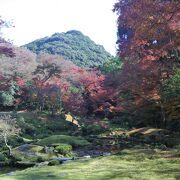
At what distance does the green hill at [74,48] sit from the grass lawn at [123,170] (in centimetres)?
6109

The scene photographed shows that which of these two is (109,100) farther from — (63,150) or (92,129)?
(63,150)

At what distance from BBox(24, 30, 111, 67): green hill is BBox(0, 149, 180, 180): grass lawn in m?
61.1

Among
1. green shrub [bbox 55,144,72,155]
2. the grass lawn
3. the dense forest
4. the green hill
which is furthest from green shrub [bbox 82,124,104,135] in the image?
the green hill

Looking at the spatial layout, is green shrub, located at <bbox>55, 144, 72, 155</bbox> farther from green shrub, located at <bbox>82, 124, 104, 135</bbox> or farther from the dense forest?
green shrub, located at <bbox>82, 124, 104, 135</bbox>

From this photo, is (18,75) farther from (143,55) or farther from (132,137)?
(143,55)

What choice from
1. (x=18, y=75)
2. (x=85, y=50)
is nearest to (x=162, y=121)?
(x=18, y=75)

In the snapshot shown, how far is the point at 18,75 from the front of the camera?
45656 millimetres

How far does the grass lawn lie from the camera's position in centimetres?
1046

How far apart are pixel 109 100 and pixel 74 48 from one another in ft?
152

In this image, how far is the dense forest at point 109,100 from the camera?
34.5 ft

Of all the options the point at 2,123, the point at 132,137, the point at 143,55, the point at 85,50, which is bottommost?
the point at 132,137

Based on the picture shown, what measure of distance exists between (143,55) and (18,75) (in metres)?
29.4

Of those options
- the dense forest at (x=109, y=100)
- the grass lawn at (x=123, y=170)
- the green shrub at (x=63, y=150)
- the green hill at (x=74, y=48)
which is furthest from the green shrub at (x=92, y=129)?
the green hill at (x=74, y=48)

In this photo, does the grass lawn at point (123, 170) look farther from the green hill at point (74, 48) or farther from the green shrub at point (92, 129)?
the green hill at point (74, 48)
